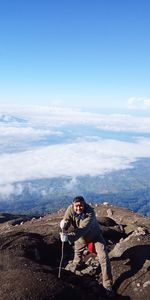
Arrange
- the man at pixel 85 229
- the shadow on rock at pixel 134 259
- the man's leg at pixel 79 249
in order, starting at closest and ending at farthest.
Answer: the man at pixel 85 229, the shadow on rock at pixel 134 259, the man's leg at pixel 79 249

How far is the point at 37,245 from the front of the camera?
3144cm

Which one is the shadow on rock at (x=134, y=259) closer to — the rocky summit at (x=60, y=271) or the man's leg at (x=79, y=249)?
the rocky summit at (x=60, y=271)

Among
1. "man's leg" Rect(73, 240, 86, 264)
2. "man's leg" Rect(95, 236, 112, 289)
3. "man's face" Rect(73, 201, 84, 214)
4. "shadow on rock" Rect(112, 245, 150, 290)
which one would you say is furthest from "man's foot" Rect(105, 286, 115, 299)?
"man's face" Rect(73, 201, 84, 214)

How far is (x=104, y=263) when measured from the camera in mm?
23266

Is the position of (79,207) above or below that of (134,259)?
above

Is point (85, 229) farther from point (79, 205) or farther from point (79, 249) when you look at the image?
point (79, 249)

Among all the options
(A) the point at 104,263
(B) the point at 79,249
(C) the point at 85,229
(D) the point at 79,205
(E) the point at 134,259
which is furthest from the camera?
(E) the point at 134,259

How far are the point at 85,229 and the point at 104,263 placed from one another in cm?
231

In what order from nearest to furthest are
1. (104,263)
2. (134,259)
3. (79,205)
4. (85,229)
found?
(79,205) → (85,229) → (104,263) → (134,259)

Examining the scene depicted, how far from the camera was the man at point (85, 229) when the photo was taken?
22.6m

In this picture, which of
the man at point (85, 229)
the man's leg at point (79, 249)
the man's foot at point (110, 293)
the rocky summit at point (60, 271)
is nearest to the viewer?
the rocky summit at point (60, 271)

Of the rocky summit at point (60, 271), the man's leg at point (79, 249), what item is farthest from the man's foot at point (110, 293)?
the man's leg at point (79, 249)

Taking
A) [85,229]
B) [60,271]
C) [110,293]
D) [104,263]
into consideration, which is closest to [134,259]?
[104,263]

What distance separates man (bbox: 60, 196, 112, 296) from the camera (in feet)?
74.1
